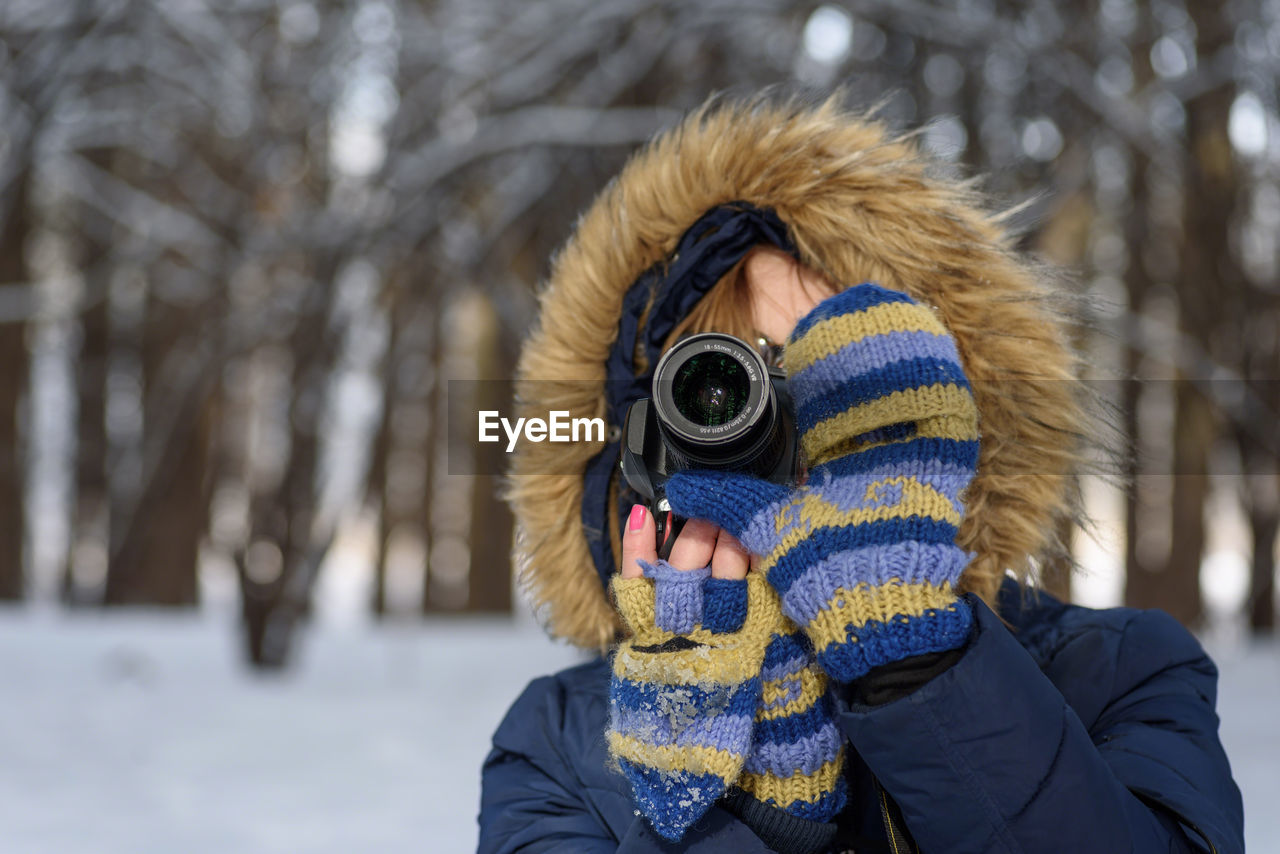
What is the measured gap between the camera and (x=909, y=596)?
2.15ft

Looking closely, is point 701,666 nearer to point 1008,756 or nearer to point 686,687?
point 686,687

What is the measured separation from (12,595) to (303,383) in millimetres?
4932

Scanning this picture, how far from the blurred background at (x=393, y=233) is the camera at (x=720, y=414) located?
1.87 feet

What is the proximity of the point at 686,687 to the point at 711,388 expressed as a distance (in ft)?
0.79

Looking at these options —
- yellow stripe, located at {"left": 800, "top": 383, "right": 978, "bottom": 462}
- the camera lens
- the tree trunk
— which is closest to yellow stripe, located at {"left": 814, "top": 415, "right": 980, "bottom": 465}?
yellow stripe, located at {"left": 800, "top": 383, "right": 978, "bottom": 462}

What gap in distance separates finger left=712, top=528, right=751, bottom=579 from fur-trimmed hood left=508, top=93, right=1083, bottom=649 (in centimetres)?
22

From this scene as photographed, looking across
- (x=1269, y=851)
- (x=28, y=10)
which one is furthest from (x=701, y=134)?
(x=28, y=10)

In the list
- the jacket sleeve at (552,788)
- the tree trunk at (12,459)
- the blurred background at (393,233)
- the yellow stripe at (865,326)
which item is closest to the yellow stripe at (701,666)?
the jacket sleeve at (552,788)

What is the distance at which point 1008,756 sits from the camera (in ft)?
2.13

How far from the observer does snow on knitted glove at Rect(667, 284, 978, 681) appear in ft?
2.17

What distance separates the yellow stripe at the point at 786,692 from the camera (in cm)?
75

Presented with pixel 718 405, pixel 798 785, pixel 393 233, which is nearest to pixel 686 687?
pixel 798 785

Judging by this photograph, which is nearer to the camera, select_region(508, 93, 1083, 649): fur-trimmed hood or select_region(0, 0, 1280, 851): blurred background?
select_region(508, 93, 1083, 649): fur-trimmed hood

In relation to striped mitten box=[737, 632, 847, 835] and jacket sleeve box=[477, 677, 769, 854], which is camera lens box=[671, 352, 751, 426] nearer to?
striped mitten box=[737, 632, 847, 835]
